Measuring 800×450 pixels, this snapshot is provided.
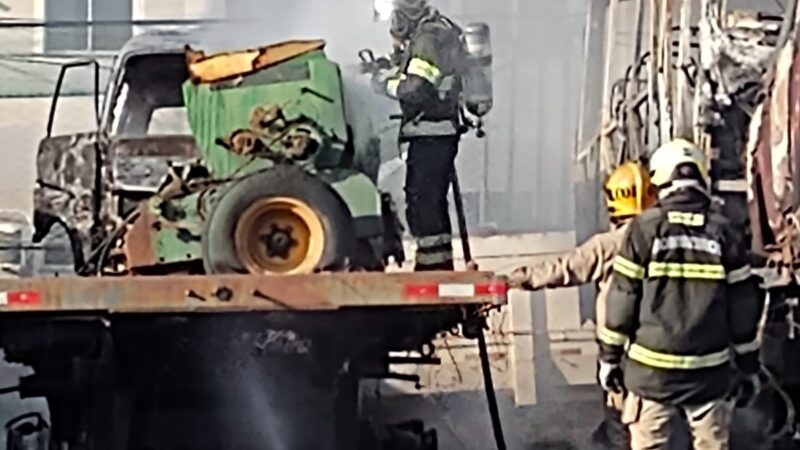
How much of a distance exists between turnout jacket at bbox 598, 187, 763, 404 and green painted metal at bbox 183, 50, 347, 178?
4.86 ft

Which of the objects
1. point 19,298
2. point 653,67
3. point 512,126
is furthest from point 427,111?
point 512,126

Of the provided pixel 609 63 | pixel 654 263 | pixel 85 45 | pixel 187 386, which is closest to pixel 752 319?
pixel 654 263

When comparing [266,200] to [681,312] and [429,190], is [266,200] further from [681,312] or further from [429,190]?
[681,312]

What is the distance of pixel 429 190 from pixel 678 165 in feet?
4.96

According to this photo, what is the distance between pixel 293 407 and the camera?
8.19m

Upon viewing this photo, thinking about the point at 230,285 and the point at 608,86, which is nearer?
the point at 230,285

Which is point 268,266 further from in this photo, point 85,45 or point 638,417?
point 85,45

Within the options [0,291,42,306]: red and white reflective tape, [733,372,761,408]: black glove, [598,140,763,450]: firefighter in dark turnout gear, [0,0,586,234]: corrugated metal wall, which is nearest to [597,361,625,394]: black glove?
[598,140,763,450]: firefighter in dark turnout gear

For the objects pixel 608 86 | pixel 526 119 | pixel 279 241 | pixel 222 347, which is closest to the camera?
pixel 279 241

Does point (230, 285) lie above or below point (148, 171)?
below

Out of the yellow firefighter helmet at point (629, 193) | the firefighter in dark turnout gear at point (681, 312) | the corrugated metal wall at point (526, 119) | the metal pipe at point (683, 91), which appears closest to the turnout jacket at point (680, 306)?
the firefighter in dark turnout gear at point (681, 312)

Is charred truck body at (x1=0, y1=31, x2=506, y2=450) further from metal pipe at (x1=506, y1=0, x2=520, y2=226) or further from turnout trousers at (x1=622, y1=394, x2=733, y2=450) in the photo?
metal pipe at (x1=506, y1=0, x2=520, y2=226)

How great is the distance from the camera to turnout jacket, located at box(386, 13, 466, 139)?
8305 millimetres

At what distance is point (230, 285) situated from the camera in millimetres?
7262
